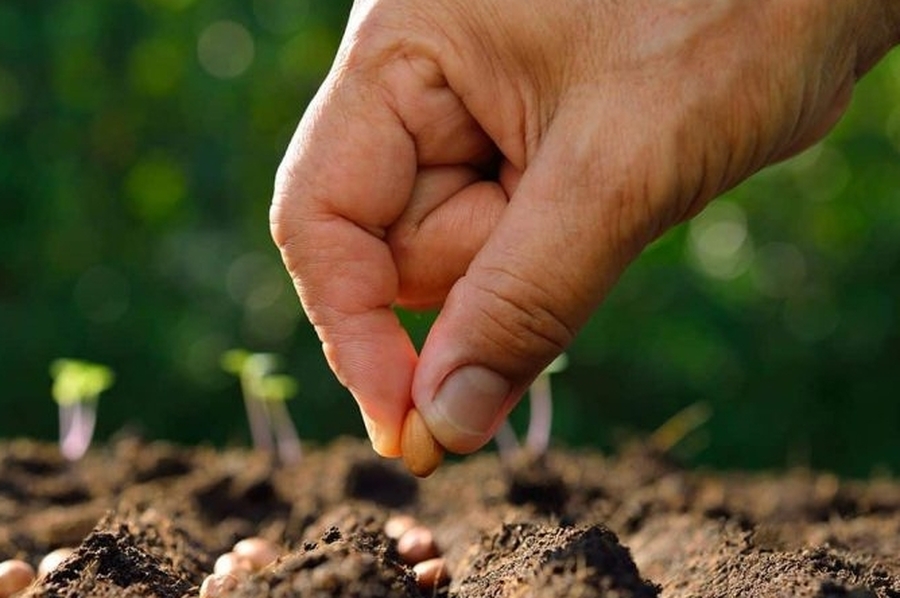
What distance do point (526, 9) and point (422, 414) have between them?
55 centimetres

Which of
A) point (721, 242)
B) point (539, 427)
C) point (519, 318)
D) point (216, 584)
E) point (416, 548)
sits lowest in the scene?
point (721, 242)

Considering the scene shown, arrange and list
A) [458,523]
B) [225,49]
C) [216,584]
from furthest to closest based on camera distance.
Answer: [225,49], [458,523], [216,584]

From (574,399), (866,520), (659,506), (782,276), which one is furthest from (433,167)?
(782,276)

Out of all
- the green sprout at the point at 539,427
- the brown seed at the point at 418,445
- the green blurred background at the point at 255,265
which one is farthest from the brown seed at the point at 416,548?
the green blurred background at the point at 255,265

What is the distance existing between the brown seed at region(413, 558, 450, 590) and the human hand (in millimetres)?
196

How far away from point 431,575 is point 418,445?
0.23 meters

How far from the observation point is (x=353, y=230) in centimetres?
191

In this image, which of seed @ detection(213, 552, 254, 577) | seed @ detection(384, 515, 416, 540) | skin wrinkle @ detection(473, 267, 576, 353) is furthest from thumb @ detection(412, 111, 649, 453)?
seed @ detection(384, 515, 416, 540)

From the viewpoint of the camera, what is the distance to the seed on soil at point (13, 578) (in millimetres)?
1956

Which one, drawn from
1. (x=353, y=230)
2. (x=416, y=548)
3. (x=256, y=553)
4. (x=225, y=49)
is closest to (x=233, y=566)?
(x=256, y=553)

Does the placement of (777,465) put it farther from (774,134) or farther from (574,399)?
(774,134)

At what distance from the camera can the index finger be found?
1848mm

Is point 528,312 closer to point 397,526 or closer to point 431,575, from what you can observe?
point 431,575

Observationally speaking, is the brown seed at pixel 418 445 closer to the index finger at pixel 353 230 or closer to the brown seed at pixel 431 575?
A: the index finger at pixel 353 230
